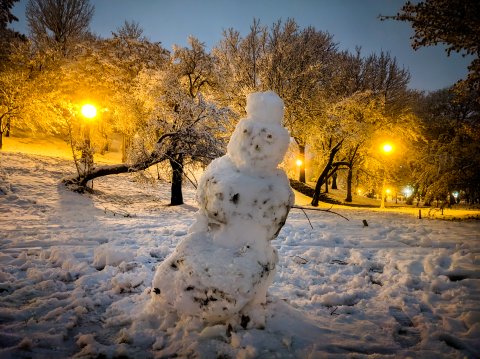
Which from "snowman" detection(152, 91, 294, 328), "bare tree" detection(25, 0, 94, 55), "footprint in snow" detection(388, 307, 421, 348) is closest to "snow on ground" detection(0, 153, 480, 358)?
"footprint in snow" detection(388, 307, 421, 348)

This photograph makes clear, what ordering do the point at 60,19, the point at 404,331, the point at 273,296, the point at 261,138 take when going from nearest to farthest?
the point at 261,138 → the point at 404,331 → the point at 273,296 → the point at 60,19

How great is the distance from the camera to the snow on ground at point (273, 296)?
2789mm

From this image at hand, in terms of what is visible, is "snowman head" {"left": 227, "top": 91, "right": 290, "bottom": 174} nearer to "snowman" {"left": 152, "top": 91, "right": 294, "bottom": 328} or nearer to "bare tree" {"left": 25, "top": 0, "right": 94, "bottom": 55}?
"snowman" {"left": 152, "top": 91, "right": 294, "bottom": 328}

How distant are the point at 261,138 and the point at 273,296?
7.02ft

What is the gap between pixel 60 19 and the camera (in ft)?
87.3

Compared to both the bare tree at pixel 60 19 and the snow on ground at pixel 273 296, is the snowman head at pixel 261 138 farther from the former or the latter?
the bare tree at pixel 60 19

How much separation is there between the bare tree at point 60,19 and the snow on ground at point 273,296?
2631 centimetres

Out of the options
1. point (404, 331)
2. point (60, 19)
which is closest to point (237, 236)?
point (404, 331)

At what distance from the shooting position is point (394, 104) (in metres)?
23.7

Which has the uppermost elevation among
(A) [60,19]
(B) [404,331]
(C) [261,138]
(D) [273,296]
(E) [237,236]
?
(A) [60,19]

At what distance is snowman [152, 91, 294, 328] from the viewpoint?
2.80 metres

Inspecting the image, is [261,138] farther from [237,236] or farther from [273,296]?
[273,296]

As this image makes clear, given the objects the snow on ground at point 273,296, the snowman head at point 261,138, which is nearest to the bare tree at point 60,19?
the snow on ground at point 273,296

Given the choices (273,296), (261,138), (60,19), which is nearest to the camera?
(261,138)
